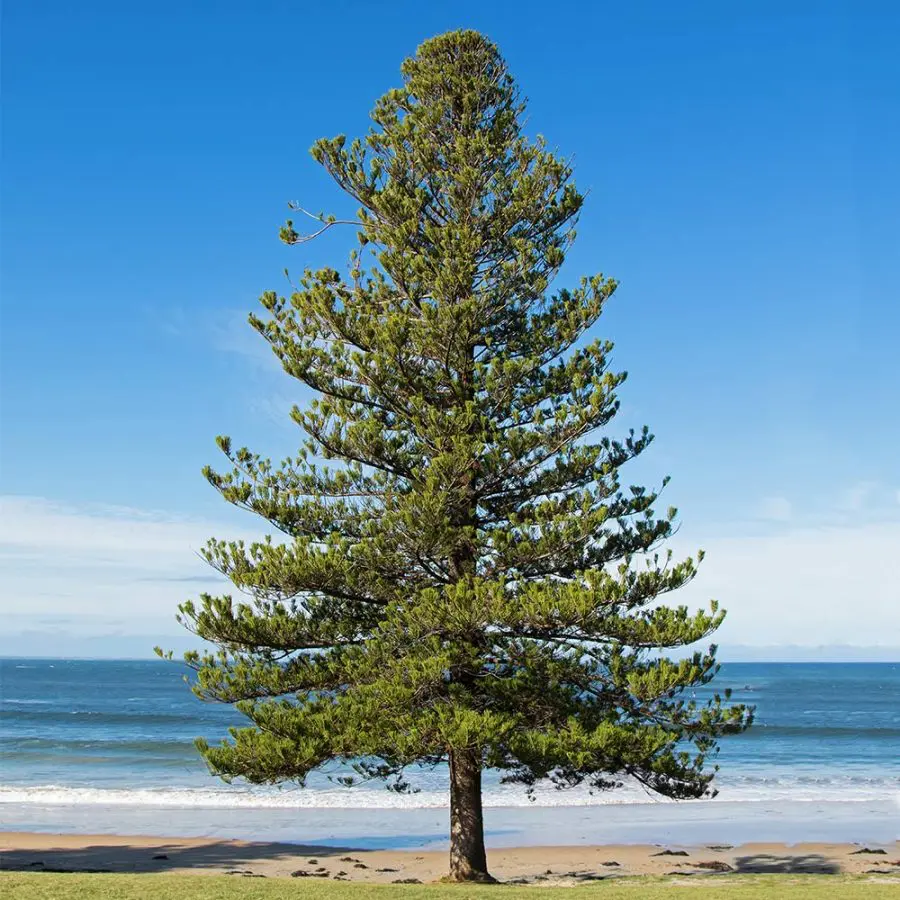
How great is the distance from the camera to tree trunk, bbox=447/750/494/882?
501 inches

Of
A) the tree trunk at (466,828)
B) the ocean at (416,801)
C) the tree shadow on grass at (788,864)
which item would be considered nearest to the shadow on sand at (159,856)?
the ocean at (416,801)

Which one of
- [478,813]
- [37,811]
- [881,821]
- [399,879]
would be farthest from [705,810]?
[37,811]

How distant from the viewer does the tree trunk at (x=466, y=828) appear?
41.8 ft

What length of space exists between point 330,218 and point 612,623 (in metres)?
7.14

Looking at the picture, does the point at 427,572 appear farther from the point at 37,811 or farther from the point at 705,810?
the point at 37,811

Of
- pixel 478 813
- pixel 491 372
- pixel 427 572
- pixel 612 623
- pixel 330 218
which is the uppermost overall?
pixel 330 218

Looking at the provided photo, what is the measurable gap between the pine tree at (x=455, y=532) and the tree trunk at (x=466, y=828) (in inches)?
1.2

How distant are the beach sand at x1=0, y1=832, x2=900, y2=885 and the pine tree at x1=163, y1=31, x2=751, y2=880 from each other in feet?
10.4

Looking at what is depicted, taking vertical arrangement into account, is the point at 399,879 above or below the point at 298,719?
below

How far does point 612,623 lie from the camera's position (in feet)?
40.3

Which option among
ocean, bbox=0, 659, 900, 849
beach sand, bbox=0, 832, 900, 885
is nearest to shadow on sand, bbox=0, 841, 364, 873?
beach sand, bbox=0, 832, 900, 885

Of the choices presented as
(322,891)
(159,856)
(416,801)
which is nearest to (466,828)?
(322,891)

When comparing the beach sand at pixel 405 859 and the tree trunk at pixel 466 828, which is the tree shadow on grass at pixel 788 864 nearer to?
the beach sand at pixel 405 859

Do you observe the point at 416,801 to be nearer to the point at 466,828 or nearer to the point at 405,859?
the point at 405,859
